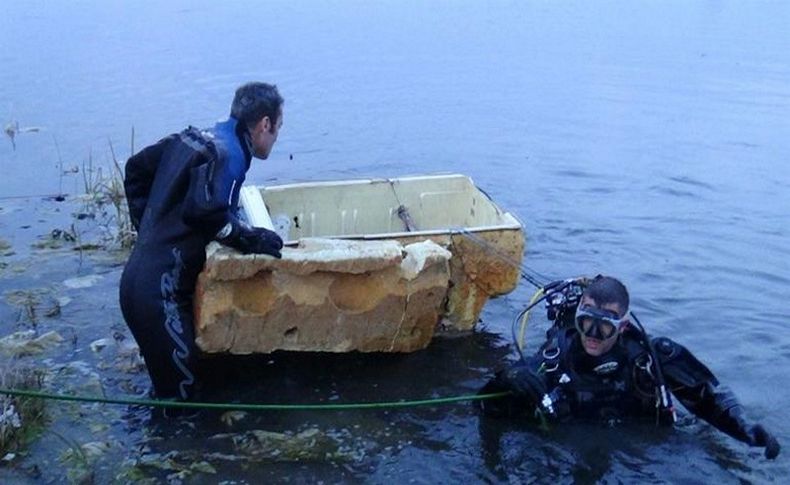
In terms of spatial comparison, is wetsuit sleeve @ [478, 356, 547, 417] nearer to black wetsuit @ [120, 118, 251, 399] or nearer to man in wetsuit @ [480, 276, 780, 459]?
man in wetsuit @ [480, 276, 780, 459]

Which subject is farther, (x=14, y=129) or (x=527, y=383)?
(x=14, y=129)

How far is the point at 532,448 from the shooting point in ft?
18.8

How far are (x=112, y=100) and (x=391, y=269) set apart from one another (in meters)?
10.9

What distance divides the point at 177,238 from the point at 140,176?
1.92 ft

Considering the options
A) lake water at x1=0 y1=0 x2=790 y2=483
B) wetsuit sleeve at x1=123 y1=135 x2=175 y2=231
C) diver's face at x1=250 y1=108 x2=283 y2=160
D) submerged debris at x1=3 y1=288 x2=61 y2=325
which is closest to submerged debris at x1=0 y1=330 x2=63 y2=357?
lake water at x1=0 y1=0 x2=790 y2=483

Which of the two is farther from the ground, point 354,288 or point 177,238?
point 177,238

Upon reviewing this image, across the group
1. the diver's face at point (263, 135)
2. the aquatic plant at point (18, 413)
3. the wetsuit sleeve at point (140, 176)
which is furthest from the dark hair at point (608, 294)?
the aquatic plant at point (18, 413)

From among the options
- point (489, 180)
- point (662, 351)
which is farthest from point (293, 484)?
point (489, 180)

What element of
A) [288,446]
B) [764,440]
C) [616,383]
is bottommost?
[288,446]

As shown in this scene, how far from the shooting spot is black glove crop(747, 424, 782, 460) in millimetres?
5344

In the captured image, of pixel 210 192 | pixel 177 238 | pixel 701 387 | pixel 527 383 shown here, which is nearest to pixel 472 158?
pixel 701 387

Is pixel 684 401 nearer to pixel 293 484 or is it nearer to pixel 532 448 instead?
pixel 532 448

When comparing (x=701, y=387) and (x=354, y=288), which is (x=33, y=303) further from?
(x=701, y=387)

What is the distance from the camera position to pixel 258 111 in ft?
18.1
